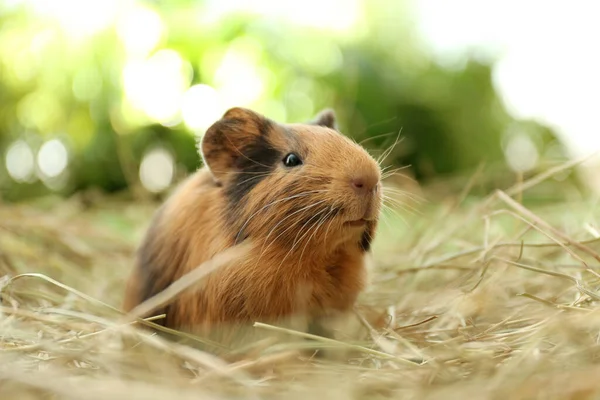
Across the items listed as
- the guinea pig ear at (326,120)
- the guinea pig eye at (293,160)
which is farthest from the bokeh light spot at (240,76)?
the guinea pig eye at (293,160)

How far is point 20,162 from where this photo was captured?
6312mm

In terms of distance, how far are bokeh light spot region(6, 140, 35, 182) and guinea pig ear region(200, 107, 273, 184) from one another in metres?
4.38

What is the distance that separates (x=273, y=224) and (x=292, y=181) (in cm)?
18

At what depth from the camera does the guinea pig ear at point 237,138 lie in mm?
2521

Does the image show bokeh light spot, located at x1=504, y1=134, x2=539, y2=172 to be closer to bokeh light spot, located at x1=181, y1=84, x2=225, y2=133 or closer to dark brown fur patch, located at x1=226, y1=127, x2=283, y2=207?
bokeh light spot, located at x1=181, y1=84, x2=225, y2=133

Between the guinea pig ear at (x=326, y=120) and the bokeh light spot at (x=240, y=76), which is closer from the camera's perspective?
the guinea pig ear at (x=326, y=120)

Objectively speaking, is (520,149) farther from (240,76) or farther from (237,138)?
(237,138)

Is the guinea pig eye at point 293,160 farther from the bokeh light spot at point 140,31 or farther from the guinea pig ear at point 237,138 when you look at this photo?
the bokeh light spot at point 140,31

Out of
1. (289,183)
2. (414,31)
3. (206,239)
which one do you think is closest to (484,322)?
(289,183)

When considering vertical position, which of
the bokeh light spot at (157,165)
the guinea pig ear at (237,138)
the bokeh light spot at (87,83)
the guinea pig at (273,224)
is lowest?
the bokeh light spot at (157,165)

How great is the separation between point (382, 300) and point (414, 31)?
4894mm

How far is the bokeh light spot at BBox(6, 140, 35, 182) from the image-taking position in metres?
6.21

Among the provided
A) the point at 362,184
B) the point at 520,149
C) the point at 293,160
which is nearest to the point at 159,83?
the point at 520,149

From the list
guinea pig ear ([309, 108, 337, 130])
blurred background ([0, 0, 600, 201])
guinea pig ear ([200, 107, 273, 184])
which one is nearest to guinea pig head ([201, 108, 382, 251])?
guinea pig ear ([200, 107, 273, 184])
